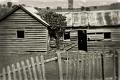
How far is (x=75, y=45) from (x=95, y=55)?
58.8 ft

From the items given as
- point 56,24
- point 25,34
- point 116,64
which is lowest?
point 116,64

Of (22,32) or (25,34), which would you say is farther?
(22,32)

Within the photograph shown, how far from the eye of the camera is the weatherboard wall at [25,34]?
25609 mm

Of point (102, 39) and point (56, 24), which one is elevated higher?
point (56, 24)

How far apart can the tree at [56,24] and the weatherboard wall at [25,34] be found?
63.0 inches

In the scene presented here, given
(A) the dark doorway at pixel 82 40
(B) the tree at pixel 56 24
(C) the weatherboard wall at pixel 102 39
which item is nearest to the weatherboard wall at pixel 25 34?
(B) the tree at pixel 56 24

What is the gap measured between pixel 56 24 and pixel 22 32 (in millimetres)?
3558

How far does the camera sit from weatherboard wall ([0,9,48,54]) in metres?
25.6

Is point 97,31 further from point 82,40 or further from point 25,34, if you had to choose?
point 25,34

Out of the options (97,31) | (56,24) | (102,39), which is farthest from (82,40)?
(56,24)

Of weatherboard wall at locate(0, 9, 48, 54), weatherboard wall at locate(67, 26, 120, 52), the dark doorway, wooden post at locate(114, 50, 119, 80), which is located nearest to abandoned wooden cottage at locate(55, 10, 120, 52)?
weatherboard wall at locate(67, 26, 120, 52)

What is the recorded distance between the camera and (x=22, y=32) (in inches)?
1043

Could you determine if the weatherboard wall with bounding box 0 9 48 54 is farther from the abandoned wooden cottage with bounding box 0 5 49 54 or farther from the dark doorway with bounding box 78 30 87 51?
the dark doorway with bounding box 78 30 87 51

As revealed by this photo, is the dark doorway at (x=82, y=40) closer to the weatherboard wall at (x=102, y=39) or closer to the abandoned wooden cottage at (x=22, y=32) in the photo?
the weatherboard wall at (x=102, y=39)
